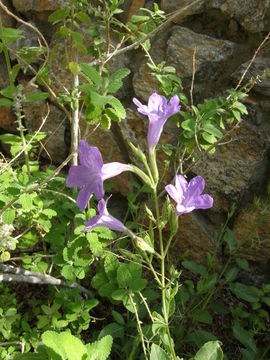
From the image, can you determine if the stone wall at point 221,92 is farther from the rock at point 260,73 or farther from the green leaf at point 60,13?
the green leaf at point 60,13

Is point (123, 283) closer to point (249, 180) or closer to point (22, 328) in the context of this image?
point (22, 328)

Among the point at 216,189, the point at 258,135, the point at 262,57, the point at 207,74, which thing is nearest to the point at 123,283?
the point at 216,189

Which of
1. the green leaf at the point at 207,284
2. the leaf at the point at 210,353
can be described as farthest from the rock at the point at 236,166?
the leaf at the point at 210,353

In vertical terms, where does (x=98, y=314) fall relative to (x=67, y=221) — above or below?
below

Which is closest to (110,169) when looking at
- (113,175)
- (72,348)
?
(113,175)

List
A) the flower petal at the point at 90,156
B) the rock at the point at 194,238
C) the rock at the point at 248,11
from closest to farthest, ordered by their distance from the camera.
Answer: the flower petal at the point at 90,156 → the rock at the point at 248,11 → the rock at the point at 194,238

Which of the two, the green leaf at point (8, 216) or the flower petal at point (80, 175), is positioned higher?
the flower petal at point (80, 175)
